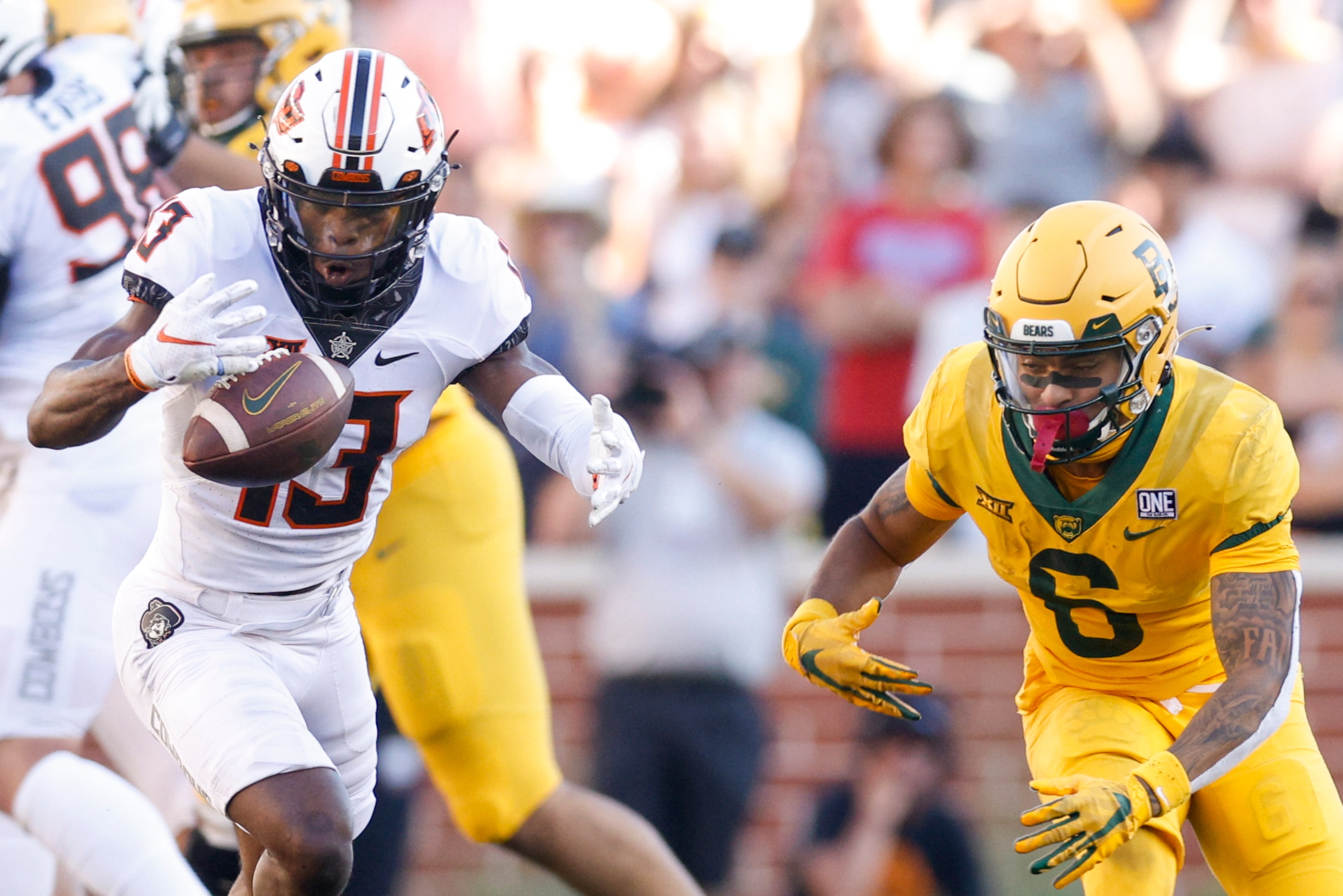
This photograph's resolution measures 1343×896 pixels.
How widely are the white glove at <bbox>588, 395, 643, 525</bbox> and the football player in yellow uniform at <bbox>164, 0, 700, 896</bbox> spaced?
1126 millimetres

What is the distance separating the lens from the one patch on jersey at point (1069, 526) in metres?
4.04

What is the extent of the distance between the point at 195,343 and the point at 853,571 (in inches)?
62.6

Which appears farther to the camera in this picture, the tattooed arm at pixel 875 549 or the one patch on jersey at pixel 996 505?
the tattooed arm at pixel 875 549

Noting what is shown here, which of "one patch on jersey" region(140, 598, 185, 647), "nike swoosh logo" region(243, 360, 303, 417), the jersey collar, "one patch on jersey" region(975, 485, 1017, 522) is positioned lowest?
"one patch on jersey" region(140, 598, 185, 647)

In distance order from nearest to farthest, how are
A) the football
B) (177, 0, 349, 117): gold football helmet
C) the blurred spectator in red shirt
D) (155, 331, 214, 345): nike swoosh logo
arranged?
(155, 331, 214, 345): nike swoosh logo → the football → (177, 0, 349, 117): gold football helmet → the blurred spectator in red shirt

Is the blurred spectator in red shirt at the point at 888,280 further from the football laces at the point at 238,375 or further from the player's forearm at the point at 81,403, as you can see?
the player's forearm at the point at 81,403

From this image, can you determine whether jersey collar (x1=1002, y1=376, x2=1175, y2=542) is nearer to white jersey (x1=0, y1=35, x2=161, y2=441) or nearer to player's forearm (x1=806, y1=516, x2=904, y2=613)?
player's forearm (x1=806, y1=516, x2=904, y2=613)

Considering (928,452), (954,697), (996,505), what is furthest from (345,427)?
(954,697)

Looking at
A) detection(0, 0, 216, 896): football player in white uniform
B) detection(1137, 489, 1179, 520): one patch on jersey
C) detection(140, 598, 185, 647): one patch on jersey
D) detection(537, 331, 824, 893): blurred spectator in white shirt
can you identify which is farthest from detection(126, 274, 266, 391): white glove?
detection(537, 331, 824, 893): blurred spectator in white shirt

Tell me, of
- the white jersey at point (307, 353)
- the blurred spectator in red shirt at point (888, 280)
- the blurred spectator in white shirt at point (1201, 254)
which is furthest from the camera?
the blurred spectator in white shirt at point (1201, 254)

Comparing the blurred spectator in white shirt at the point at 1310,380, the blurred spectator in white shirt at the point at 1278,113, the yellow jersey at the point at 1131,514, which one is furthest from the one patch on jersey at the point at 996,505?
the blurred spectator in white shirt at the point at 1278,113

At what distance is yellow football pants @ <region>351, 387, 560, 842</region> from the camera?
4.91 meters

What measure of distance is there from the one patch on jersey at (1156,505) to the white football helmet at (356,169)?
1630 mm

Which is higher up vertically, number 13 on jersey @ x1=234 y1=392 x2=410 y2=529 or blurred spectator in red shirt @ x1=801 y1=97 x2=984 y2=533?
number 13 on jersey @ x1=234 y1=392 x2=410 y2=529
